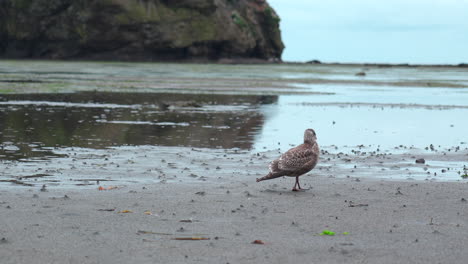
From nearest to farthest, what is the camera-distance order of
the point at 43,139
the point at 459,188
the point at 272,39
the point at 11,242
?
the point at 11,242, the point at 459,188, the point at 43,139, the point at 272,39

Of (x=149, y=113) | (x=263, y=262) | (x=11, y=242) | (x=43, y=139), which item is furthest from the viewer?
(x=149, y=113)

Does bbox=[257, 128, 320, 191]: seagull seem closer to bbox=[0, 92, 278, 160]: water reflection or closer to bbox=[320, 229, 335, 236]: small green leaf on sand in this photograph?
bbox=[320, 229, 335, 236]: small green leaf on sand

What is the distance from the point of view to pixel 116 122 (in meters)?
24.6

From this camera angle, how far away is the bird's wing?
1217cm

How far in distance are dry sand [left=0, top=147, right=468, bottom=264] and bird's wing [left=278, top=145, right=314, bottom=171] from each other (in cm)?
46

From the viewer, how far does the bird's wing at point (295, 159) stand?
39.9 feet

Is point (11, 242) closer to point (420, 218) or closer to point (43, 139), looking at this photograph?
point (420, 218)

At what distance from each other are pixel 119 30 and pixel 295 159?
124 m

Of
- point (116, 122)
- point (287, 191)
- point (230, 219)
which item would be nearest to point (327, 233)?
point (230, 219)

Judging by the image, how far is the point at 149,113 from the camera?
28828mm

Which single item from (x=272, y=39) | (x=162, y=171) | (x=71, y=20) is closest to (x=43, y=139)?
(x=162, y=171)

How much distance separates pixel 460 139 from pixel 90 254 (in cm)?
1643

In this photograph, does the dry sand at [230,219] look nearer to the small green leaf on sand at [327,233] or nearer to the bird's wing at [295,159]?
the small green leaf on sand at [327,233]

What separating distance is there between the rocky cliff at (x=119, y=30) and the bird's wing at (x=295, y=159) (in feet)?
404
